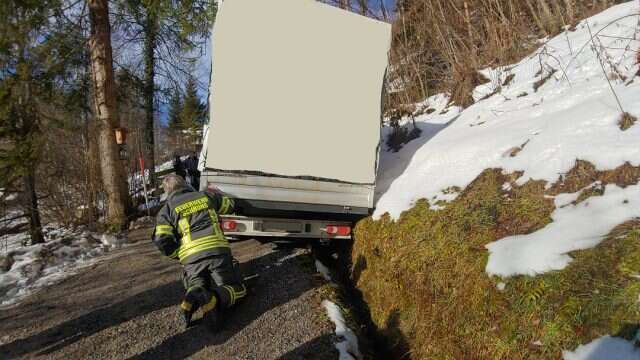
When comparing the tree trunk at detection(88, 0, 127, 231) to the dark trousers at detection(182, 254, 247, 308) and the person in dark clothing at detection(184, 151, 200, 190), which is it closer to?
the person in dark clothing at detection(184, 151, 200, 190)

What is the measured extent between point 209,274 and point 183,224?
22.9 inches

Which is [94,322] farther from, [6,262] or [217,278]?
[6,262]

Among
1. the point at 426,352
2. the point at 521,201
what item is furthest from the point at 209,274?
the point at 521,201

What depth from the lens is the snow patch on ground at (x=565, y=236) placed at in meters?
2.31

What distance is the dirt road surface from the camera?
315 centimetres

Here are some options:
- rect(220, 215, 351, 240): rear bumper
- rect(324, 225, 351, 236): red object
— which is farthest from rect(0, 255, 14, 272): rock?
rect(324, 225, 351, 236): red object

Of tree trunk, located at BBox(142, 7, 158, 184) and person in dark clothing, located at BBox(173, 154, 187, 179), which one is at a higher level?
tree trunk, located at BBox(142, 7, 158, 184)

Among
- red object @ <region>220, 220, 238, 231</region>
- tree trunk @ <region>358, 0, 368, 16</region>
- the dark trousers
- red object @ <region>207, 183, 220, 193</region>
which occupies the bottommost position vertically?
the dark trousers

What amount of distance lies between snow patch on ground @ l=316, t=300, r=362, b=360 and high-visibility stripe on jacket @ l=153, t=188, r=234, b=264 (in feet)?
4.16

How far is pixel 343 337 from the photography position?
308 centimetres

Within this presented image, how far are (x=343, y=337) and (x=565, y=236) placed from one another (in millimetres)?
1851

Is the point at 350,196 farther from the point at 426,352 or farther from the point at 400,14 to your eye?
the point at 400,14

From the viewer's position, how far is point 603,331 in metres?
1.87

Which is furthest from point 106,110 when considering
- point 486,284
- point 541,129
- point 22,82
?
point 486,284
